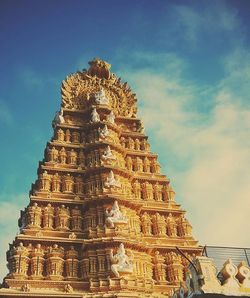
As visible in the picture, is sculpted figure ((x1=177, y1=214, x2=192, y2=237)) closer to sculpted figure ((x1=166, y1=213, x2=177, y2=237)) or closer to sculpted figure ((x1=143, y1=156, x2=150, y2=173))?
sculpted figure ((x1=166, y1=213, x2=177, y2=237))

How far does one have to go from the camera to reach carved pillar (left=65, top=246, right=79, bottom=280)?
68.5ft

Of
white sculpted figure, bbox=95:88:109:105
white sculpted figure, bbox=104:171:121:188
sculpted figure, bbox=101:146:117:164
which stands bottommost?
white sculpted figure, bbox=104:171:121:188

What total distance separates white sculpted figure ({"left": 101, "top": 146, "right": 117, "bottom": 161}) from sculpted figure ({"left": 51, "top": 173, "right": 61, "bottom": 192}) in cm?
332

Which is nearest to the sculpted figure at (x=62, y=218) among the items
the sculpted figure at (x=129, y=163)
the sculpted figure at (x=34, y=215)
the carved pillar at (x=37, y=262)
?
the sculpted figure at (x=34, y=215)

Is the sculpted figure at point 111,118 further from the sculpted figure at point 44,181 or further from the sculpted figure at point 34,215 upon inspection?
the sculpted figure at point 34,215

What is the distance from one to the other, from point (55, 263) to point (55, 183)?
Result: 590 cm

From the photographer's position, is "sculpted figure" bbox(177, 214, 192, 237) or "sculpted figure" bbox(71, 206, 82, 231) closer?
"sculpted figure" bbox(71, 206, 82, 231)

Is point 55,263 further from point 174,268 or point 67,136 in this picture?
point 67,136

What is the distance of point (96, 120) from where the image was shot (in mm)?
29078

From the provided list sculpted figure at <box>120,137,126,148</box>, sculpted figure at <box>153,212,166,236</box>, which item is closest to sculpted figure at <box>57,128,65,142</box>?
sculpted figure at <box>120,137,126,148</box>

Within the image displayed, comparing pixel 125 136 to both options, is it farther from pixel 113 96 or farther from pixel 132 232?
pixel 132 232

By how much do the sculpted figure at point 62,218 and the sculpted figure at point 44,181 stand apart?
1801 millimetres

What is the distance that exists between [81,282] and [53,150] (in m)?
10.2

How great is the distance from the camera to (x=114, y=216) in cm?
2277
